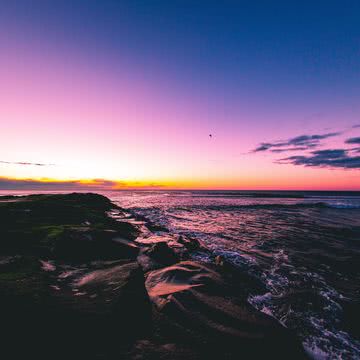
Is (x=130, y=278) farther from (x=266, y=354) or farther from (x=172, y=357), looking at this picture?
(x=266, y=354)

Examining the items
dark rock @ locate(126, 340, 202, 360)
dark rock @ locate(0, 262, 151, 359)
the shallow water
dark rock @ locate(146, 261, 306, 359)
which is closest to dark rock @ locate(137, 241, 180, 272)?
dark rock @ locate(146, 261, 306, 359)

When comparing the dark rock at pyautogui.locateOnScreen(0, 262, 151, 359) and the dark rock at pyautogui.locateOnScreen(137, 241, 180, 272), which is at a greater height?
the dark rock at pyautogui.locateOnScreen(0, 262, 151, 359)

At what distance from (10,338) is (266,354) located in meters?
3.58

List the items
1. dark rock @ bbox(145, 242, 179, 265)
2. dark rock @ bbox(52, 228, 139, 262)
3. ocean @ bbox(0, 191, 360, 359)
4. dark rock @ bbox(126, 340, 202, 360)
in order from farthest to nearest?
dark rock @ bbox(145, 242, 179, 265), dark rock @ bbox(52, 228, 139, 262), ocean @ bbox(0, 191, 360, 359), dark rock @ bbox(126, 340, 202, 360)

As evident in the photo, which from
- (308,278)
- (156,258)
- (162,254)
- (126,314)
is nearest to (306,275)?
(308,278)

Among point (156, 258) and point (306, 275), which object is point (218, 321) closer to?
point (156, 258)

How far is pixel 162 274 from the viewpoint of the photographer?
613cm

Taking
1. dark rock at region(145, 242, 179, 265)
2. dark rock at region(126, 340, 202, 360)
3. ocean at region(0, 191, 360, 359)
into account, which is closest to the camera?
dark rock at region(126, 340, 202, 360)

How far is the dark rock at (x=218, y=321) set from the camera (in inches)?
137

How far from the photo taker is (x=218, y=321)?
4.02m

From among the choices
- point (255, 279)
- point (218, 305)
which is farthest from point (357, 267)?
point (218, 305)

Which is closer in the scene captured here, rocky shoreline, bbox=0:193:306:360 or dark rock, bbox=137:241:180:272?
rocky shoreline, bbox=0:193:306:360

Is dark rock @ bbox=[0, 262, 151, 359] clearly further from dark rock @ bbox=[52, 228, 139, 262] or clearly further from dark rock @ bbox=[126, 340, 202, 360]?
dark rock @ bbox=[52, 228, 139, 262]

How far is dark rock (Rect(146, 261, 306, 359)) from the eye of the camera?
348 centimetres
